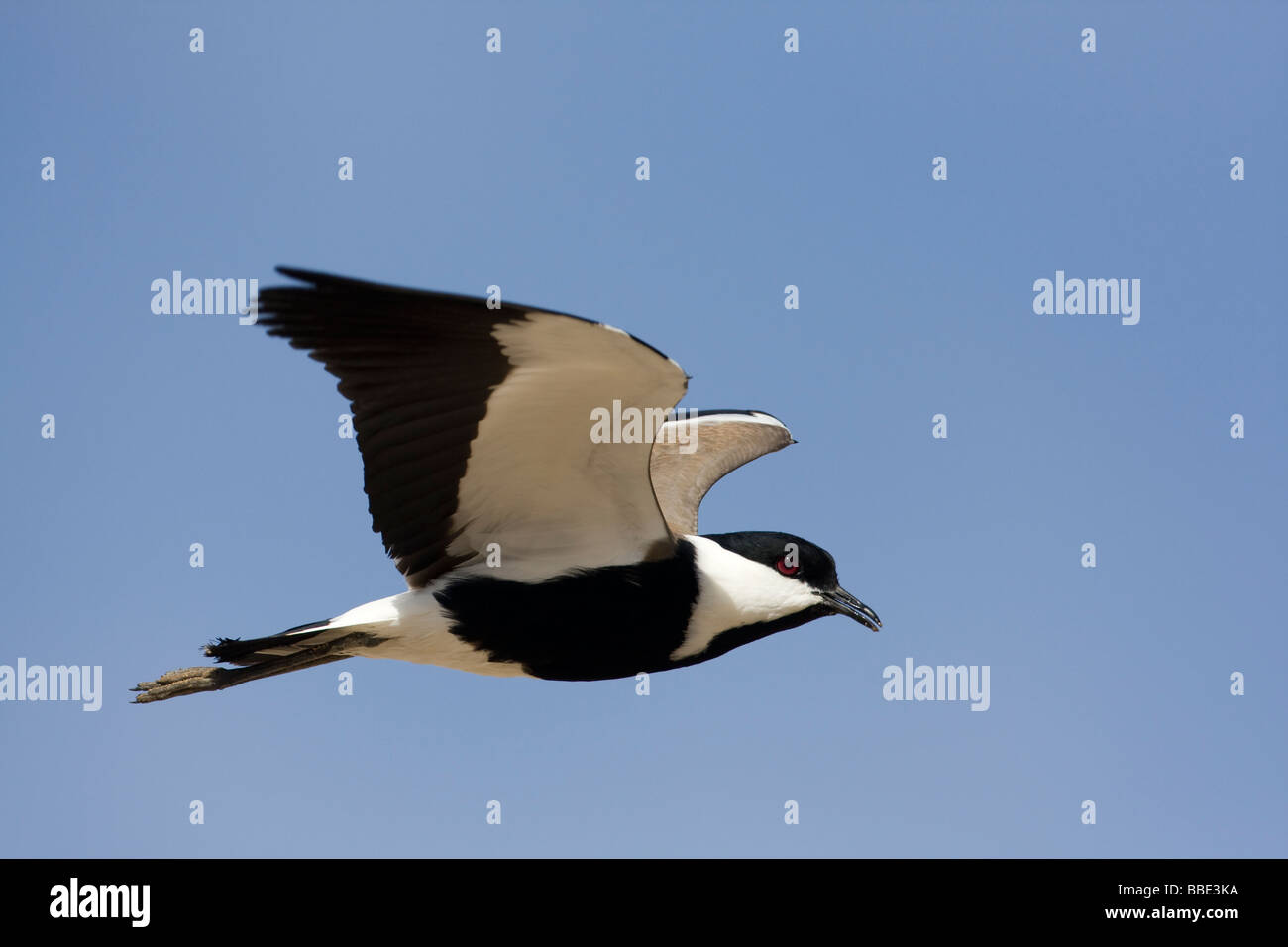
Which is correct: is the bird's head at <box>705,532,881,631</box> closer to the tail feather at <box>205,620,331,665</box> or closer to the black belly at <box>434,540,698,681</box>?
the black belly at <box>434,540,698,681</box>

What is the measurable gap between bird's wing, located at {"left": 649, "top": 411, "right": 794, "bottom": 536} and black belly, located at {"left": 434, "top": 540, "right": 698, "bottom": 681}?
95.1 inches

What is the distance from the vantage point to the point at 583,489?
7863 mm

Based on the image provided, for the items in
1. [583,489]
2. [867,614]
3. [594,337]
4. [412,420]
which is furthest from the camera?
→ [867,614]

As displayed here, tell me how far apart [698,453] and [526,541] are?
9.43 feet

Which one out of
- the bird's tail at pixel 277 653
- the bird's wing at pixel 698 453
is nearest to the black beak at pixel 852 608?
the bird's wing at pixel 698 453

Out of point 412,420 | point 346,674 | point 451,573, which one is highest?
point 412,420

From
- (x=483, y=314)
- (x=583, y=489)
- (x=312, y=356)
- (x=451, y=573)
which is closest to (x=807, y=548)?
(x=583, y=489)

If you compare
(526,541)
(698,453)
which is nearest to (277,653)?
(526,541)

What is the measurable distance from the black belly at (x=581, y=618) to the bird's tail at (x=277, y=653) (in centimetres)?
65

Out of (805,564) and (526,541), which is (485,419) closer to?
(526,541)

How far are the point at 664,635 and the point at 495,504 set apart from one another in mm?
1341

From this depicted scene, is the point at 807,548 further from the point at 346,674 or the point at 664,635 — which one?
the point at 346,674

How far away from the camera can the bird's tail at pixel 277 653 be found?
25.8 feet

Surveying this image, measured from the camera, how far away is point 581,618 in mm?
7895
